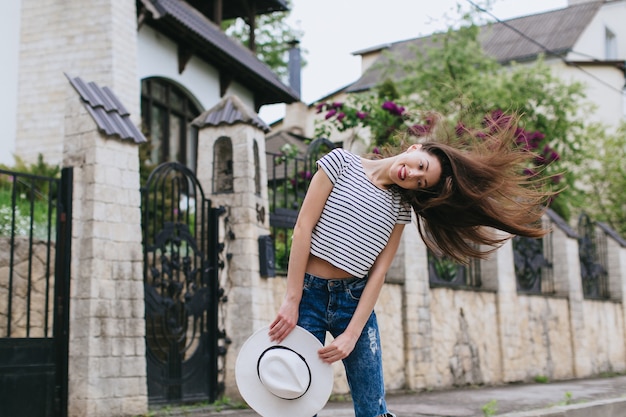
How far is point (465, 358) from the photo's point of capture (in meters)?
11.9

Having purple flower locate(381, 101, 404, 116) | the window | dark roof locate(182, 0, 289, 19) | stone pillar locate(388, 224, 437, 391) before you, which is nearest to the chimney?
dark roof locate(182, 0, 289, 19)

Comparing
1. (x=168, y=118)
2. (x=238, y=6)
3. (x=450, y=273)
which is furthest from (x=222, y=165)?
(x=238, y=6)

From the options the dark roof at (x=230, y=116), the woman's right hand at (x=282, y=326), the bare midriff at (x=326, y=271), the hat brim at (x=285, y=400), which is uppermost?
the dark roof at (x=230, y=116)

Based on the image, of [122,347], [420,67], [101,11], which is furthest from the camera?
[420,67]

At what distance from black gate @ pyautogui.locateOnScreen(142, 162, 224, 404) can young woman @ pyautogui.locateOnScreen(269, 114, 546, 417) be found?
4292 mm

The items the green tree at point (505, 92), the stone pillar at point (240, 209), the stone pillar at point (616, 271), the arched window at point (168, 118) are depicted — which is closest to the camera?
the stone pillar at point (240, 209)

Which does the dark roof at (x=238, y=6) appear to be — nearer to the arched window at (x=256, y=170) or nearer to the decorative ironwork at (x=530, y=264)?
the decorative ironwork at (x=530, y=264)

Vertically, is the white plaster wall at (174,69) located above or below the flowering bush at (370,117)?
above

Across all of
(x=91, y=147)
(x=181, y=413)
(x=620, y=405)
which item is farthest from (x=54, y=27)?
(x=620, y=405)

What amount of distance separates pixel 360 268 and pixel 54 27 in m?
11.8

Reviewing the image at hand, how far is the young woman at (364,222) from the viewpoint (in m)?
3.61

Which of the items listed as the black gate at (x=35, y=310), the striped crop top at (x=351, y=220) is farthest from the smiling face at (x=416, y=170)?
the black gate at (x=35, y=310)

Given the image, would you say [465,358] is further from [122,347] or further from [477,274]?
[122,347]

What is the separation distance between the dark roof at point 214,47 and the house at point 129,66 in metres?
0.03
